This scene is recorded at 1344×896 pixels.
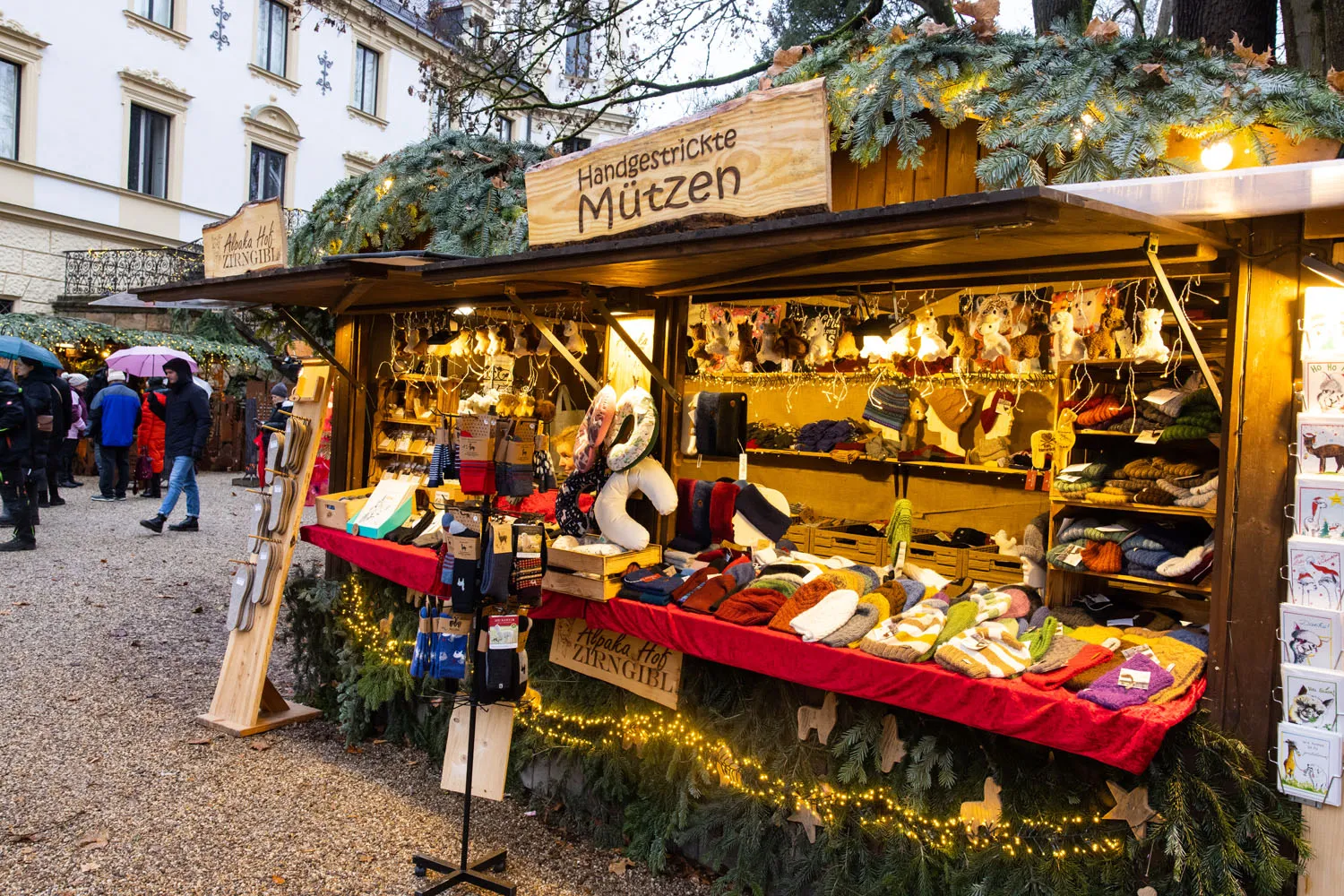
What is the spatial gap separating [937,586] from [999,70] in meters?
2.56

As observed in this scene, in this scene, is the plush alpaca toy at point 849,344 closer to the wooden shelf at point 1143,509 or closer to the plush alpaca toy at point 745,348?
the plush alpaca toy at point 745,348

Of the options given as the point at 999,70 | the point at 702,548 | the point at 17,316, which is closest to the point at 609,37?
the point at 999,70

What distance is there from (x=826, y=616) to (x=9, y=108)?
19842 mm

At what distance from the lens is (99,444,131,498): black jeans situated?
1309 cm

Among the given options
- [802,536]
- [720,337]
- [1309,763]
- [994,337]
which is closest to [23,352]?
[720,337]

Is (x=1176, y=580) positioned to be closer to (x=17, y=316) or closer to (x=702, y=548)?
(x=702, y=548)

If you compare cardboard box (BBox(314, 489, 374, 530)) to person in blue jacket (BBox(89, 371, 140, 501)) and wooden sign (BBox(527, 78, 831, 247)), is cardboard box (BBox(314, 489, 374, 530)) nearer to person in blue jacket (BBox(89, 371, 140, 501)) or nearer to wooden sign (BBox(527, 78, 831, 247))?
wooden sign (BBox(527, 78, 831, 247))

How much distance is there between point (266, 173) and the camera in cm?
2192

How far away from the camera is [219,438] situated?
58.7 feet

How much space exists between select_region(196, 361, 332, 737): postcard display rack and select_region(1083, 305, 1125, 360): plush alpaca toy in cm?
410

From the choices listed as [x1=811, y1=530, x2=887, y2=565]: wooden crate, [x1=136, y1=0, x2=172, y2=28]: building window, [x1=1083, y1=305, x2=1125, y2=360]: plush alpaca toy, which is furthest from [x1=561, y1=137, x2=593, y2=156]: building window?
[x1=136, y1=0, x2=172, y2=28]: building window

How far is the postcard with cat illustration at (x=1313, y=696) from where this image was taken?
9.04ft

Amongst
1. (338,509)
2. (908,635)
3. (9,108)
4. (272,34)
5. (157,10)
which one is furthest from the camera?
(272,34)

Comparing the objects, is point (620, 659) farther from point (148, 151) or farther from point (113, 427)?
point (148, 151)
